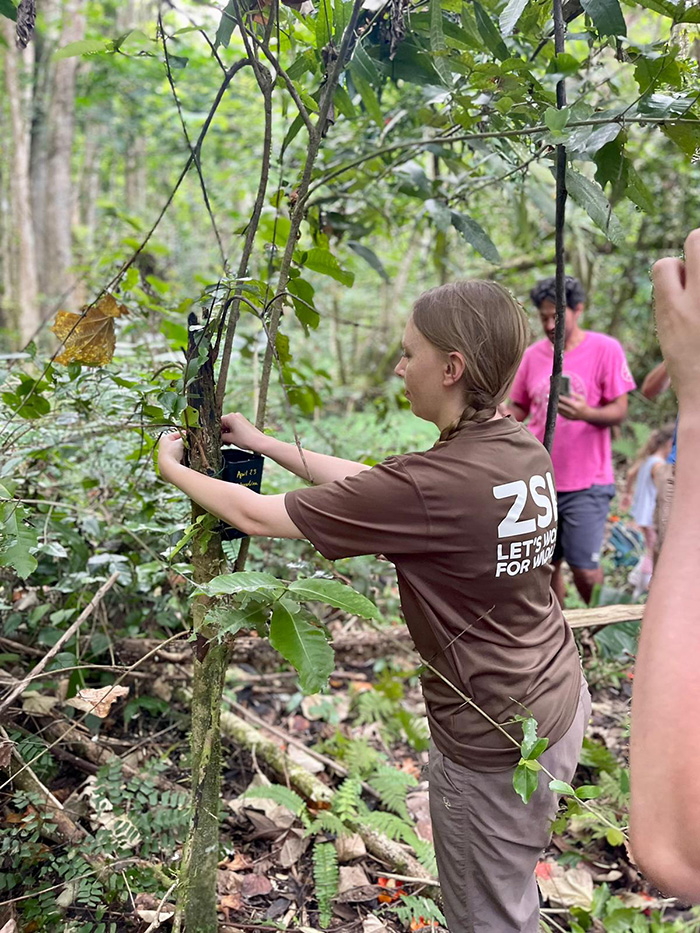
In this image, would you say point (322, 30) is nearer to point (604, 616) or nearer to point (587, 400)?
point (604, 616)

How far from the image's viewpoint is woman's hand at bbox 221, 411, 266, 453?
1781 millimetres

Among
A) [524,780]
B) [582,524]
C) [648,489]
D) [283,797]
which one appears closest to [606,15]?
[524,780]

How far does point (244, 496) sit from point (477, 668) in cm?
64

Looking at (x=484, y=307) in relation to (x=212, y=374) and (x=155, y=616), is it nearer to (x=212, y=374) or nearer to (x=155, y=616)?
(x=212, y=374)

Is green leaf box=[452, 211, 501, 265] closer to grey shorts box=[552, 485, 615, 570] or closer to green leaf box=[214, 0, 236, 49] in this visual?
green leaf box=[214, 0, 236, 49]

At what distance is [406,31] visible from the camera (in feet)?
6.22

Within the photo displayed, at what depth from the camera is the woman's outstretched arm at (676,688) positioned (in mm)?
737

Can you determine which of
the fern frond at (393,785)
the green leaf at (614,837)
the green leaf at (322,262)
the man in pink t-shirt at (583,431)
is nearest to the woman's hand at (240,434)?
the green leaf at (322,262)

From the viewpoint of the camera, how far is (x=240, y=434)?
1.79 m

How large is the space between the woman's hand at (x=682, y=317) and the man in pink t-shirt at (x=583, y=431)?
3101mm

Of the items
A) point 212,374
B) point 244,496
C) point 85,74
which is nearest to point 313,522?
point 244,496

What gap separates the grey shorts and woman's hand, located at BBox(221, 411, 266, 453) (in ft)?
8.54

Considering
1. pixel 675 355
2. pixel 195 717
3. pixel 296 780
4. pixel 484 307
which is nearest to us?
pixel 675 355

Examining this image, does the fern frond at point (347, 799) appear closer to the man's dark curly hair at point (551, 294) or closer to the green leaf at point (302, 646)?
the green leaf at point (302, 646)
